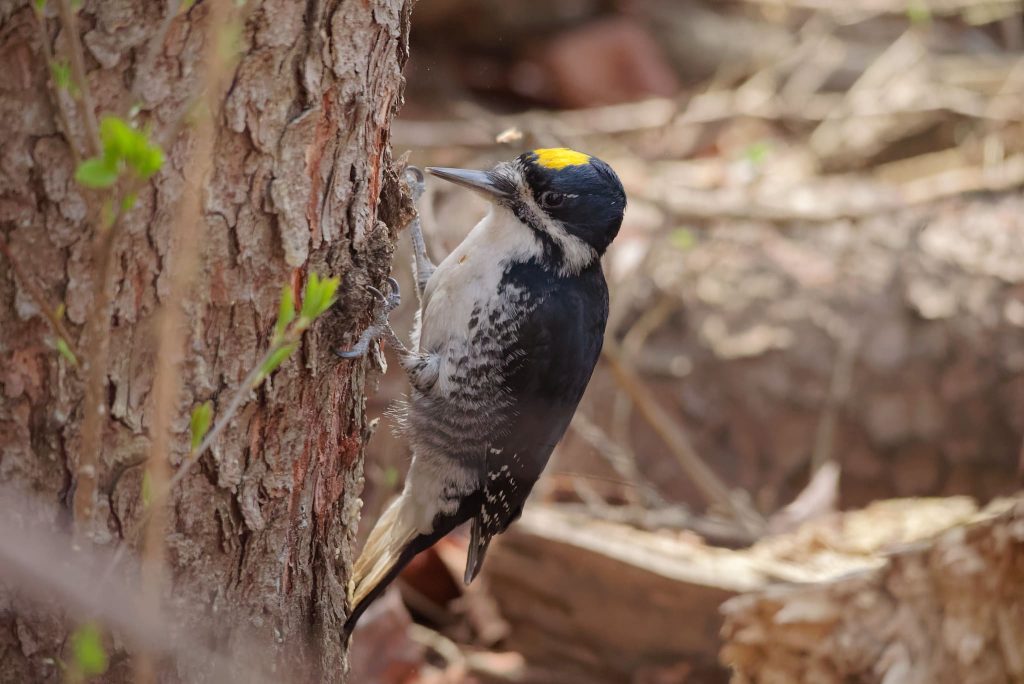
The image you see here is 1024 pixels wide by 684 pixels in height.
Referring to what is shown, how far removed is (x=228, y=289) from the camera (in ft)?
6.46

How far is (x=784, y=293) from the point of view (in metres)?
5.63

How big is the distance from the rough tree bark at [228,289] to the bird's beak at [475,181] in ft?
1.70

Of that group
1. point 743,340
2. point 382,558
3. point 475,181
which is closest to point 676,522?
point 743,340

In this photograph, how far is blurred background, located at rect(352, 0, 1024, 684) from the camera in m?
4.15

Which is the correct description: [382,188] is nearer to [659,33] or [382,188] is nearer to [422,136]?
[422,136]

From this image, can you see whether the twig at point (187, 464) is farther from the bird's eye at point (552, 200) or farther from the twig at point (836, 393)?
the twig at point (836, 393)

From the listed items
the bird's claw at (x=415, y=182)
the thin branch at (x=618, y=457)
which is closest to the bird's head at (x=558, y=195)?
the bird's claw at (x=415, y=182)

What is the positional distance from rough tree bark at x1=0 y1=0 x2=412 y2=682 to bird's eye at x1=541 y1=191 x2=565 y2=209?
2.23 feet

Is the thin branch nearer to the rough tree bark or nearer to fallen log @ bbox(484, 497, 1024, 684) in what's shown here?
fallen log @ bbox(484, 497, 1024, 684)

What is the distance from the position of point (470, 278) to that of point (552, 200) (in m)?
0.32

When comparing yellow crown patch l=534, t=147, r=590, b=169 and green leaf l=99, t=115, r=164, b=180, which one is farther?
yellow crown patch l=534, t=147, r=590, b=169

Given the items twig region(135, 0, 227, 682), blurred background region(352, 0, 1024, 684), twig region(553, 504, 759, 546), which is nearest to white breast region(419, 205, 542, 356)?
blurred background region(352, 0, 1024, 684)

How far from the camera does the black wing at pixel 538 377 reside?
2883 mm

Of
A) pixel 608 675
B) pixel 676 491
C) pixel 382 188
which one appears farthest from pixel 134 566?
pixel 676 491
